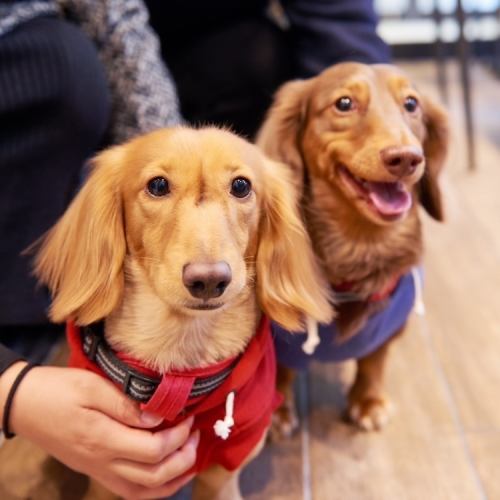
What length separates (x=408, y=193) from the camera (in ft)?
3.70

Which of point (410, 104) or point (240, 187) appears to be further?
point (410, 104)

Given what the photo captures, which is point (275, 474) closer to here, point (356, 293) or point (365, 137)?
point (356, 293)

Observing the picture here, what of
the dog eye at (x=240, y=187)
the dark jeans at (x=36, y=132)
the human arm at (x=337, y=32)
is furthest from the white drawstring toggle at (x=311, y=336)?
the human arm at (x=337, y=32)

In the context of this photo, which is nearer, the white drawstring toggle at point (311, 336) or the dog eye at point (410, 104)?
the white drawstring toggle at point (311, 336)

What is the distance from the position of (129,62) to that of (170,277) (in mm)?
750

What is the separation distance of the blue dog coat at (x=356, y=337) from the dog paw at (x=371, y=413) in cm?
13

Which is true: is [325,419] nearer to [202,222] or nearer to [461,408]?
[461,408]

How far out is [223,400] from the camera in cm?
90

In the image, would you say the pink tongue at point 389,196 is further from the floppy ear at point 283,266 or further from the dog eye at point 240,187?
the dog eye at point 240,187

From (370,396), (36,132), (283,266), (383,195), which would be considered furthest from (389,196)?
(36,132)

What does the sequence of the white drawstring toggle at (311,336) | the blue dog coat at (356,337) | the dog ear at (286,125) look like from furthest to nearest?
1. the dog ear at (286,125)
2. the blue dog coat at (356,337)
3. the white drawstring toggle at (311,336)

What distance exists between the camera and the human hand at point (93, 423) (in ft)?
2.88

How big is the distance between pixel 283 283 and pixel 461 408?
64cm

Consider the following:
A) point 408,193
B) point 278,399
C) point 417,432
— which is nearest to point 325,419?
point 417,432
